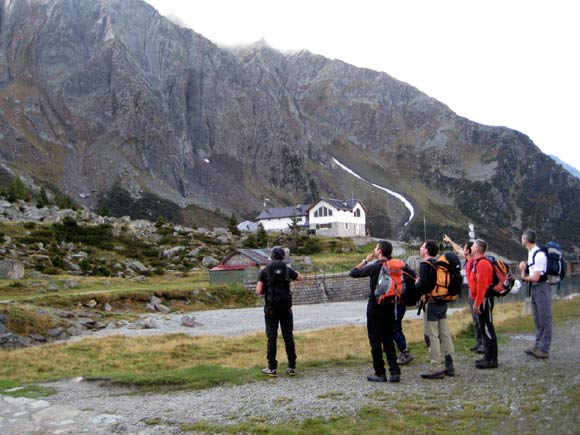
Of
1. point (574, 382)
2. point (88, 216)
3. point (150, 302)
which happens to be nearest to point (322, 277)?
point (150, 302)

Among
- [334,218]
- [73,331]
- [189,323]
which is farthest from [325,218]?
[73,331]

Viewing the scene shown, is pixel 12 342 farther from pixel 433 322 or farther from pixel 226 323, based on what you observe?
pixel 433 322

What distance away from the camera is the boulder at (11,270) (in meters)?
45.4

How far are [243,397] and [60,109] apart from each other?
17619 centimetres

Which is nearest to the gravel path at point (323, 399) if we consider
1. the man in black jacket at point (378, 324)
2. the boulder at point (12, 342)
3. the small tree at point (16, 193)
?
the man in black jacket at point (378, 324)

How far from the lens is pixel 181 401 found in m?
10.2

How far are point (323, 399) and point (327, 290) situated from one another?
47.5 meters

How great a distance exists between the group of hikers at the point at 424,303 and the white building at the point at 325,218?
9679 cm

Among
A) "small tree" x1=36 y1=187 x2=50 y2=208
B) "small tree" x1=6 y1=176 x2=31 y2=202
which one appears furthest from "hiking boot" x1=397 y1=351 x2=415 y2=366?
"small tree" x1=6 y1=176 x2=31 y2=202

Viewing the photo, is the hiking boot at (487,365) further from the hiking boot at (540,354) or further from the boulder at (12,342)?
the boulder at (12,342)

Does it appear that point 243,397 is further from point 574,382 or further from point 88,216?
point 88,216

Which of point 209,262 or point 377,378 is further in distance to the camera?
point 209,262

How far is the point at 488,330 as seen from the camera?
11.4 meters

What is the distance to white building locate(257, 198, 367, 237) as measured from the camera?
110 m
